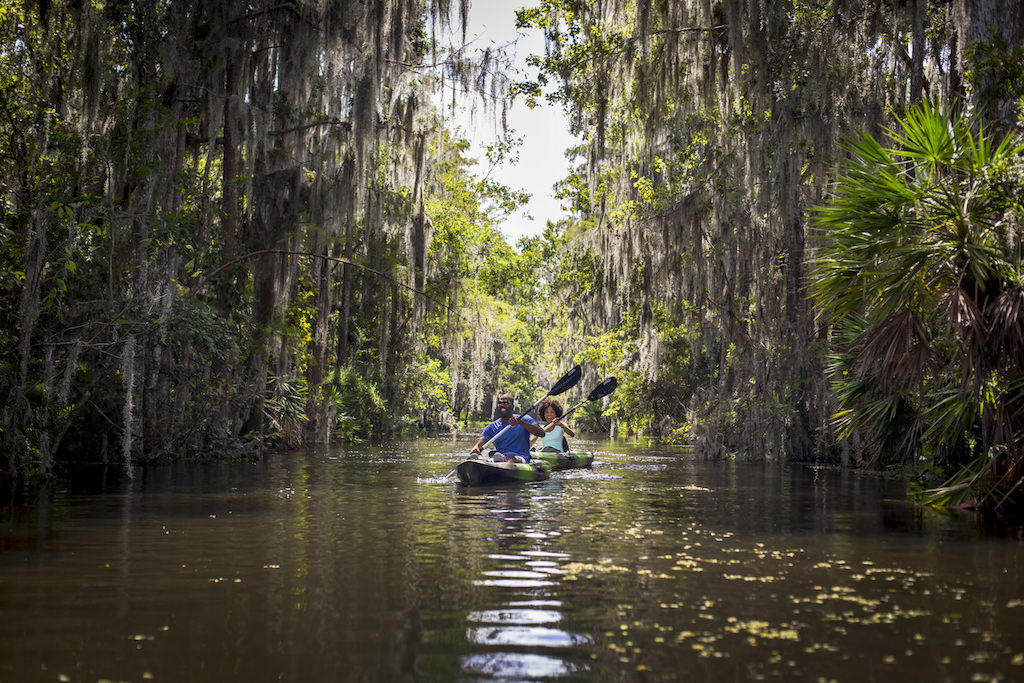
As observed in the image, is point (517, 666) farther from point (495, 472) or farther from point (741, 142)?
point (741, 142)

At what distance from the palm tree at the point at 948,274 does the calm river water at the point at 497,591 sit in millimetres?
927

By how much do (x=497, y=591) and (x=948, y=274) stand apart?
570cm

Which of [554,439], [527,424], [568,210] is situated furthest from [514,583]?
[568,210]

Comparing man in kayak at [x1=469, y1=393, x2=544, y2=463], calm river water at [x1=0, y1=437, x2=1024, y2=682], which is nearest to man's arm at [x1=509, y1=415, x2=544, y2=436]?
man in kayak at [x1=469, y1=393, x2=544, y2=463]

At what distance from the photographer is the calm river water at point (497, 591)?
3.94m

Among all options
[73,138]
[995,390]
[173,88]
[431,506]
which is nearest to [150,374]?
[73,138]

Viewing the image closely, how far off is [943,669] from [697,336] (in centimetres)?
1953

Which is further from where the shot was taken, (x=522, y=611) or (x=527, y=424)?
(x=527, y=424)

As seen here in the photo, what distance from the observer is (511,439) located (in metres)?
14.2

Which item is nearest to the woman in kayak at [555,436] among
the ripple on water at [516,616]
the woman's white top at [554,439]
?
the woman's white top at [554,439]

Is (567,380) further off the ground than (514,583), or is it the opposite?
(567,380)

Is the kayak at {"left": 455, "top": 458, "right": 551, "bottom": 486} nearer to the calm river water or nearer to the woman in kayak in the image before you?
the calm river water

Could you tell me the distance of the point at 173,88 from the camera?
16.6 meters

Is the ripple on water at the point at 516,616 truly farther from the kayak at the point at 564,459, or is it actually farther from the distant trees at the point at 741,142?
the kayak at the point at 564,459
